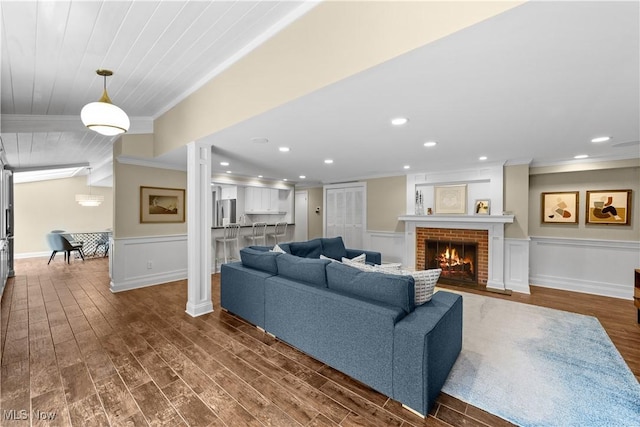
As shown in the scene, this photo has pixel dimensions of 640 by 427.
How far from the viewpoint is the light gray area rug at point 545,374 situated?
1.77m

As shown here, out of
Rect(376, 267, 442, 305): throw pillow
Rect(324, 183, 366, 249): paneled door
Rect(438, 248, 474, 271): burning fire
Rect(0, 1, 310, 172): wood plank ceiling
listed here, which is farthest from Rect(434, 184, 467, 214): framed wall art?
Rect(0, 1, 310, 172): wood plank ceiling

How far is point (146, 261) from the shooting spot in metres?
4.80

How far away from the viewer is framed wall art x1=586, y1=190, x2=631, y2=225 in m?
4.20

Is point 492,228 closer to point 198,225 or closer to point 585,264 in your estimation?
point 585,264

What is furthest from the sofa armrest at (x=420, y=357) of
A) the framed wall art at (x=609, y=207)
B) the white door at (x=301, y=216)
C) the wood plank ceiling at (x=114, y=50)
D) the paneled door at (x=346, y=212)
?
the white door at (x=301, y=216)

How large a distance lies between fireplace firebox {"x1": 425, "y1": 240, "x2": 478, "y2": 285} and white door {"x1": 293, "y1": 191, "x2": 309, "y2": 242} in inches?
158

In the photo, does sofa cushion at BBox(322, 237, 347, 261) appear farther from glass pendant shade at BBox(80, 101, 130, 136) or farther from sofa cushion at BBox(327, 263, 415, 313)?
glass pendant shade at BBox(80, 101, 130, 136)

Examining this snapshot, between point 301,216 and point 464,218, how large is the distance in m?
4.98

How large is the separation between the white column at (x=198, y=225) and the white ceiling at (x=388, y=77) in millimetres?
357

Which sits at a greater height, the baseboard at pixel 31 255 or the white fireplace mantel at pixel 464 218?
the white fireplace mantel at pixel 464 218

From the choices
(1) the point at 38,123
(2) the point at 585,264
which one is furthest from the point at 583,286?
(1) the point at 38,123

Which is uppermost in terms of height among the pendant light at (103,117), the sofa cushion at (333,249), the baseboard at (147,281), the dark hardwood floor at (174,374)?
the pendant light at (103,117)

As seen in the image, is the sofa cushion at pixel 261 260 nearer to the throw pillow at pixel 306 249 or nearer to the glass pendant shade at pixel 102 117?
the throw pillow at pixel 306 249

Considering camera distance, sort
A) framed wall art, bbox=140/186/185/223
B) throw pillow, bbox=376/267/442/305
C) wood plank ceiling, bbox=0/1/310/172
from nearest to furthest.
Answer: wood plank ceiling, bbox=0/1/310/172
throw pillow, bbox=376/267/442/305
framed wall art, bbox=140/186/185/223
